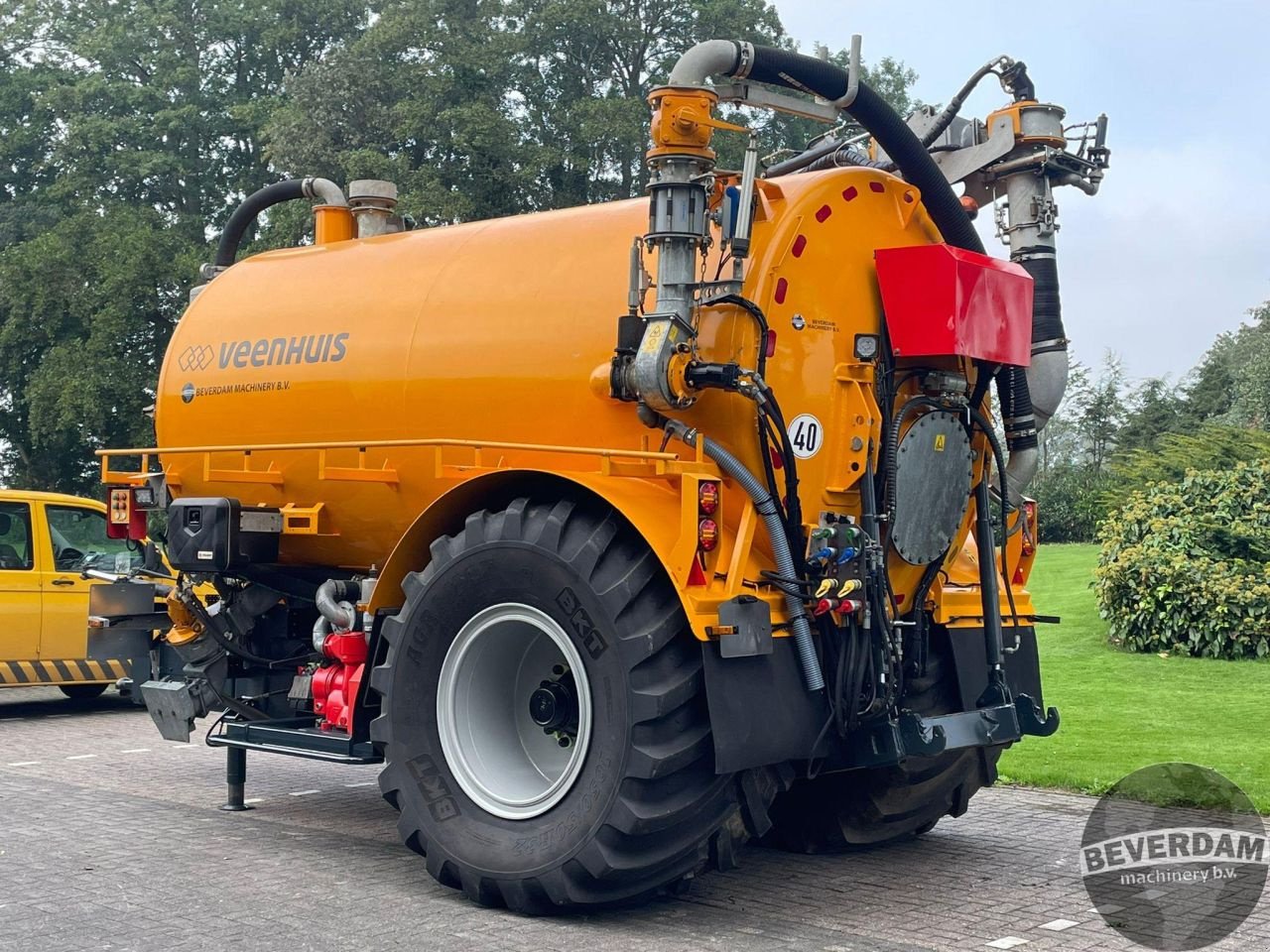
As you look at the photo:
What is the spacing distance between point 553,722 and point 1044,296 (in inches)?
131

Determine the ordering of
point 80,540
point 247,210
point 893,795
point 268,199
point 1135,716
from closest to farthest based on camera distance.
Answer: point 893,795 < point 268,199 < point 247,210 < point 1135,716 < point 80,540

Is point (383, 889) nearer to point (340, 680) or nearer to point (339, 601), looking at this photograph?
point (340, 680)

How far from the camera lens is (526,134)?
3203 cm

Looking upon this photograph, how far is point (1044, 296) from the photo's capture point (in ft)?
24.0

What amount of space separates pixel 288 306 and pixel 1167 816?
561 cm

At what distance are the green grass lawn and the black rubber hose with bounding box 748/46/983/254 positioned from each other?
371 cm

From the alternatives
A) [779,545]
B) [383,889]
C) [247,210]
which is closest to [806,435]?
[779,545]

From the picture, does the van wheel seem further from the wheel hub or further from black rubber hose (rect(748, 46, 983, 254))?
black rubber hose (rect(748, 46, 983, 254))

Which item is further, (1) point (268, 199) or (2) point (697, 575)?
(1) point (268, 199)

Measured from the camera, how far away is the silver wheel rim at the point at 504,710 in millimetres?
6000

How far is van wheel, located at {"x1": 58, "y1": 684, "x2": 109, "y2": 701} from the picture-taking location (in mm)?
13750

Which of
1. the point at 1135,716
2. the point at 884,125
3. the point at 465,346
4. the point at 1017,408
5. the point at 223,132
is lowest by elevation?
the point at 1135,716

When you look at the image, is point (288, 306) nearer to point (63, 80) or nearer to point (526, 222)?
point (526, 222)

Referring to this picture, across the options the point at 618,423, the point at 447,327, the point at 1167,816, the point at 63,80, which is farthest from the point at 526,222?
the point at 63,80
